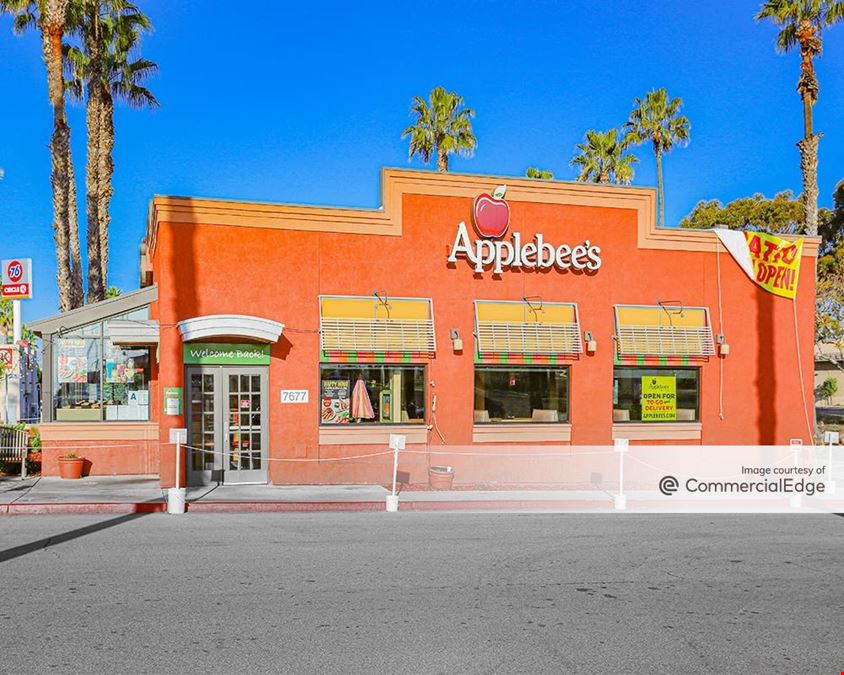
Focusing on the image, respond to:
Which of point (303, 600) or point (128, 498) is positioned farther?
point (128, 498)

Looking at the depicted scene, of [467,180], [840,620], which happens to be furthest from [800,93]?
[840,620]

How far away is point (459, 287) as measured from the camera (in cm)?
1728

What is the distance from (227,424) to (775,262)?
12932 mm

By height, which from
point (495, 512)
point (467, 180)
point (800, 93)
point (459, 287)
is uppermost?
point (800, 93)

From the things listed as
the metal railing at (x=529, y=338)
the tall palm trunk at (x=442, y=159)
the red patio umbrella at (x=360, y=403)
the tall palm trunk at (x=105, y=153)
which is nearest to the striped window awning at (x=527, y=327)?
the metal railing at (x=529, y=338)

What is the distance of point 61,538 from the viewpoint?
10852mm

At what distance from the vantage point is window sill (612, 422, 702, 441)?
1812 cm

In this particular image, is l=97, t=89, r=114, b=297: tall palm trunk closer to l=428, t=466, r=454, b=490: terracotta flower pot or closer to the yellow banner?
l=428, t=466, r=454, b=490: terracotta flower pot

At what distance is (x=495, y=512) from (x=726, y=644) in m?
7.49

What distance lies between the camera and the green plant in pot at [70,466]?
1622 centimetres

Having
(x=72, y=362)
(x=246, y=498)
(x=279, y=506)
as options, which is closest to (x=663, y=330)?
(x=279, y=506)

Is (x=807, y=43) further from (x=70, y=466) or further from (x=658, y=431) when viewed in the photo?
(x=70, y=466)

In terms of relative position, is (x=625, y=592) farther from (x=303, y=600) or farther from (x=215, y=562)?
(x=215, y=562)

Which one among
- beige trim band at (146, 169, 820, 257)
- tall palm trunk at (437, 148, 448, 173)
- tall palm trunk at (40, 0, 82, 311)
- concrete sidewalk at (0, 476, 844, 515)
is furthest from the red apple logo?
tall palm trunk at (437, 148, 448, 173)
